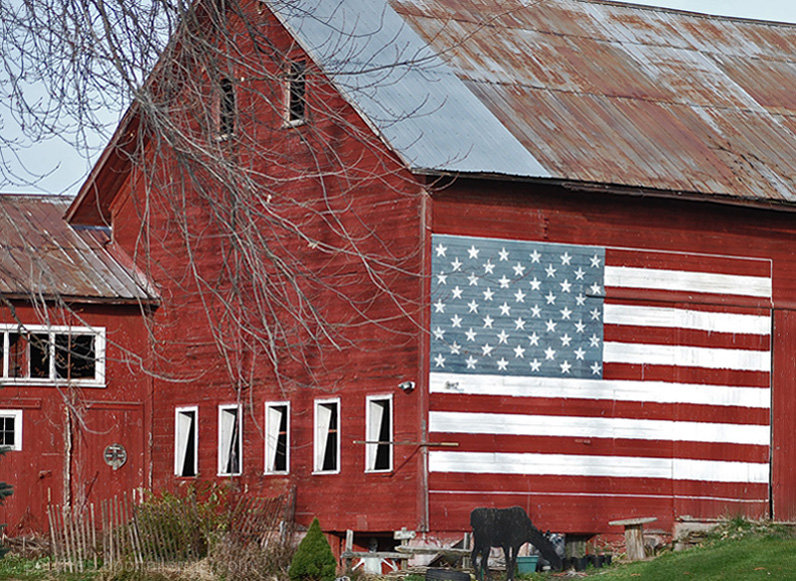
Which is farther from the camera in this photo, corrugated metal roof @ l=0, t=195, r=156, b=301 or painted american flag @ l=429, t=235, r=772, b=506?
corrugated metal roof @ l=0, t=195, r=156, b=301

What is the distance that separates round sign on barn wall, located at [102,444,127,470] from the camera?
28.4 meters

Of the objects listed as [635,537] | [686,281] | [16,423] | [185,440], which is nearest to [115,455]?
[185,440]

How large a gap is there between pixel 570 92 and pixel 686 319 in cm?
442

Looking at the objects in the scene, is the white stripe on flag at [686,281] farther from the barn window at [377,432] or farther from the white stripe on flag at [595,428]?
the barn window at [377,432]

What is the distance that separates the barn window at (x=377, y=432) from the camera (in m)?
24.0

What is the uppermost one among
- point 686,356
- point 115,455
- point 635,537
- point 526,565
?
point 686,356

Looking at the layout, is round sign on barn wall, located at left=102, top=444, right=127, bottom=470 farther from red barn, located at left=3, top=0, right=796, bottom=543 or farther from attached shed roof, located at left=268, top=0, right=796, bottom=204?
attached shed roof, located at left=268, top=0, right=796, bottom=204

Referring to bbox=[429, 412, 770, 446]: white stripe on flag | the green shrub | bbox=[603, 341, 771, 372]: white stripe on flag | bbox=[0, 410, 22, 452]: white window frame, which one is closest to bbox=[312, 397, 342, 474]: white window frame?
bbox=[429, 412, 770, 446]: white stripe on flag

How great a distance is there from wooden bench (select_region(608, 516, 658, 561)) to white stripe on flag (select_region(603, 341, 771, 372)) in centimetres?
260

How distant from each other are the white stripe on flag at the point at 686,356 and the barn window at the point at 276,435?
18.4 feet

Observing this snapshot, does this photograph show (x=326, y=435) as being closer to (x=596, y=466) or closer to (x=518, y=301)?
(x=518, y=301)

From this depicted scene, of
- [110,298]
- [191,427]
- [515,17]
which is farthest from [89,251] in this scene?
[515,17]

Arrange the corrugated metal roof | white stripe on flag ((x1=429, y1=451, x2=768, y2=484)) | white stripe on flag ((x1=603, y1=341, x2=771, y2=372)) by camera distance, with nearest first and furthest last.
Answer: white stripe on flag ((x1=429, y1=451, x2=768, y2=484))
white stripe on flag ((x1=603, y1=341, x2=771, y2=372))
the corrugated metal roof

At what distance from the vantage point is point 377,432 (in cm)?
2423
